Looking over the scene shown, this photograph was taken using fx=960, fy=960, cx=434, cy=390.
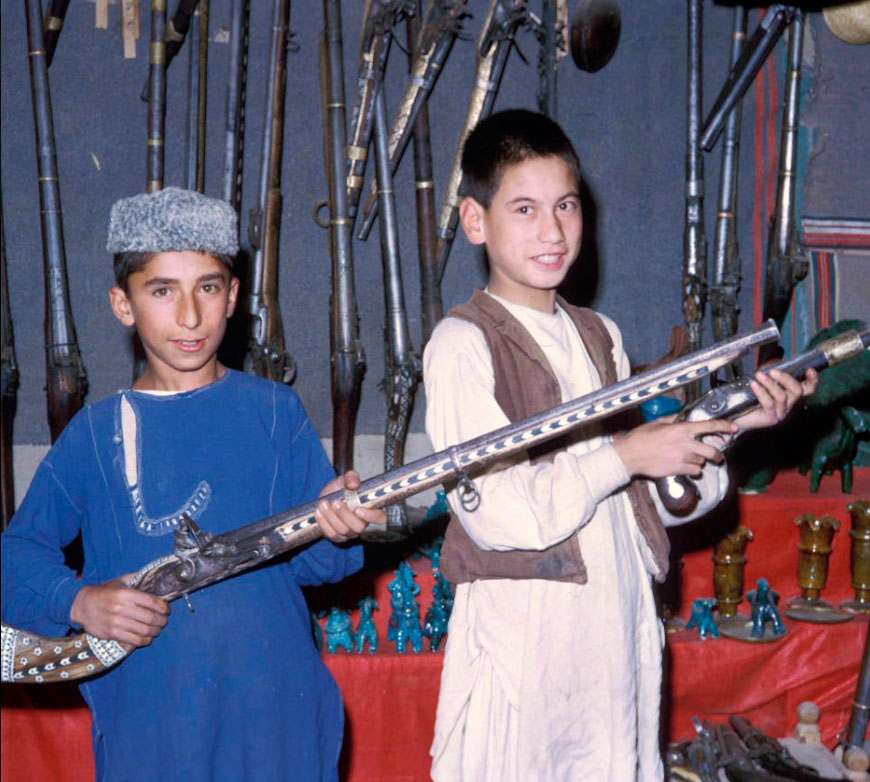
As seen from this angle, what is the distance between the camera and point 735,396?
184 cm

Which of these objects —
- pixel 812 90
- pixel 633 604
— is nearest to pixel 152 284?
pixel 633 604

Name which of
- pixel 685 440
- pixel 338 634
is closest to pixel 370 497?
pixel 685 440

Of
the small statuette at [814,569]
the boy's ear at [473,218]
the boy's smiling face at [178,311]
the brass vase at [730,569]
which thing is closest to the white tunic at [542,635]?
the boy's ear at [473,218]

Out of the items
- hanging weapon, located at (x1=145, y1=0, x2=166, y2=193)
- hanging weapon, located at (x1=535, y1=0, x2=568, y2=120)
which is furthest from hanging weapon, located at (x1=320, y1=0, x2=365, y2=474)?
hanging weapon, located at (x1=535, y1=0, x2=568, y2=120)

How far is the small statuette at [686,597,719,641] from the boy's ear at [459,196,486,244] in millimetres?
1819

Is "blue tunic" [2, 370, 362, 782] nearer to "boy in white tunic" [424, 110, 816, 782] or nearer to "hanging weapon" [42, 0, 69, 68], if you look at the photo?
"boy in white tunic" [424, 110, 816, 782]

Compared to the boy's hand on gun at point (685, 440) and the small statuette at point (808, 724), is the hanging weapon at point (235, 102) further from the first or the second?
the small statuette at point (808, 724)

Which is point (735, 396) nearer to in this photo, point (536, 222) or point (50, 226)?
point (536, 222)

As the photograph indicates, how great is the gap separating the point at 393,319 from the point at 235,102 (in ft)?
3.78

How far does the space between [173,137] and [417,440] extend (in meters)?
1.74

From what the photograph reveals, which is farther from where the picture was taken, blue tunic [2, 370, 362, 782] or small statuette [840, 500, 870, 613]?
small statuette [840, 500, 870, 613]

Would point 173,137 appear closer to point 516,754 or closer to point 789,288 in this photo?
point 789,288

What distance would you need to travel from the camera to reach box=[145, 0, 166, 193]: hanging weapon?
400cm

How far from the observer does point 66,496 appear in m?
1.81
